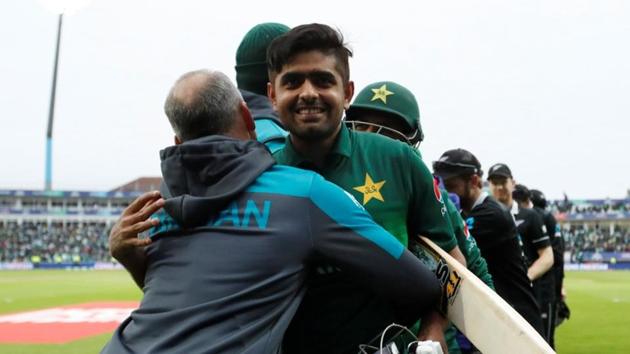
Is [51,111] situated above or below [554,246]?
below

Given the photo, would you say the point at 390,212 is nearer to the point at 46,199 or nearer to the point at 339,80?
the point at 339,80

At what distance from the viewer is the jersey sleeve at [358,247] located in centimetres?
174

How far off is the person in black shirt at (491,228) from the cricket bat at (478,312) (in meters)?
2.41

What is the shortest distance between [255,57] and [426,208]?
1.21 m

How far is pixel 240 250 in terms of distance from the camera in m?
1.72

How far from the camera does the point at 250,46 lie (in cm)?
297

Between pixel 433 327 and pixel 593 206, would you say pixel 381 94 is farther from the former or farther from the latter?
pixel 593 206

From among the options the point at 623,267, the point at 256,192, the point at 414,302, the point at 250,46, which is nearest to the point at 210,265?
the point at 256,192

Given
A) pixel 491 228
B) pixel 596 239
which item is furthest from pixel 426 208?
pixel 596 239

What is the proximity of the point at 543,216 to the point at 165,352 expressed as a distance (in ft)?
22.3

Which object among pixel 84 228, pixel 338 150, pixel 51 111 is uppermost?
pixel 338 150

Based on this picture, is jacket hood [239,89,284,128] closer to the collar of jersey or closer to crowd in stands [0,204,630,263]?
the collar of jersey

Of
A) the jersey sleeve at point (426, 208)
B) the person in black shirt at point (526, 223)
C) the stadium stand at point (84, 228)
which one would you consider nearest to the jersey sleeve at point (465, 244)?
the jersey sleeve at point (426, 208)

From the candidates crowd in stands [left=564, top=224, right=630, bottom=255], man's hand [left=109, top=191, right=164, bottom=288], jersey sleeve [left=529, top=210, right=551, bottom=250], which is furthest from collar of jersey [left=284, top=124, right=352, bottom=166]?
crowd in stands [left=564, top=224, right=630, bottom=255]
